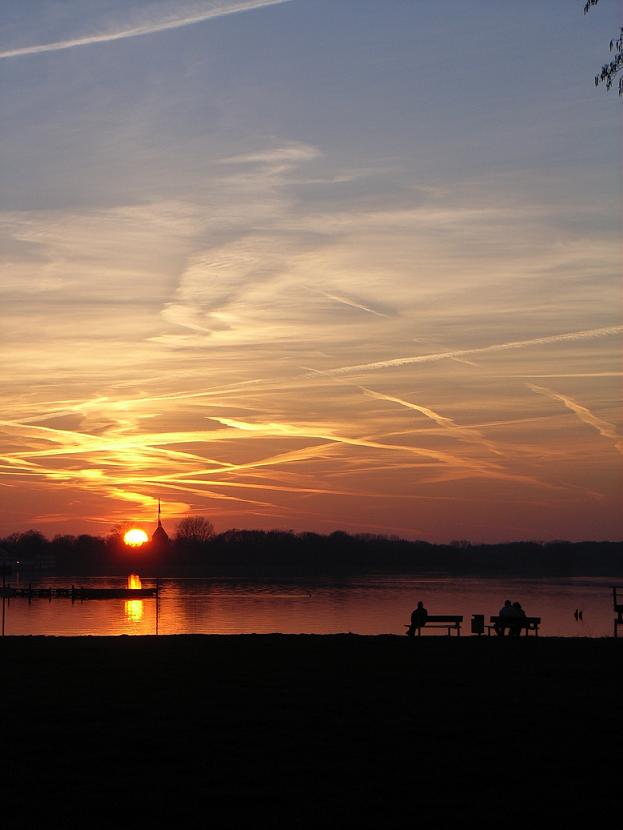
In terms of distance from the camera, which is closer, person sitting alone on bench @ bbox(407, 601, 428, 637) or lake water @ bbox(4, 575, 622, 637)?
person sitting alone on bench @ bbox(407, 601, 428, 637)

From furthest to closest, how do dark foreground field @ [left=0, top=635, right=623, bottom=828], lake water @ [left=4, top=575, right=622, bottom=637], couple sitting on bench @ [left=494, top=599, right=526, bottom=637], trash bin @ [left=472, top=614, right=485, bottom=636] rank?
lake water @ [left=4, top=575, right=622, bottom=637]
trash bin @ [left=472, top=614, right=485, bottom=636]
couple sitting on bench @ [left=494, top=599, right=526, bottom=637]
dark foreground field @ [left=0, top=635, right=623, bottom=828]

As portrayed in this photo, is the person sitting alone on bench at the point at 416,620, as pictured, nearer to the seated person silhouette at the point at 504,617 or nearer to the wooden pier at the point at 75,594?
the seated person silhouette at the point at 504,617

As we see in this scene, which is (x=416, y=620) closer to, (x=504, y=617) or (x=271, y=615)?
(x=504, y=617)

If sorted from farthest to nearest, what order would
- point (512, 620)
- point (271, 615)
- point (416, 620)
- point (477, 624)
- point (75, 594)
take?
point (75, 594) → point (271, 615) → point (477, 624) → point (416, 620) → point (512, 620)

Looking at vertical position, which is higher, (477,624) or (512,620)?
(512,620)

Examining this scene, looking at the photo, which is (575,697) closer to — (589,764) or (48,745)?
(589,764)

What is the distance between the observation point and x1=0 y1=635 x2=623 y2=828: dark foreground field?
10.1 meters

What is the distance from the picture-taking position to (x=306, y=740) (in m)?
13.2

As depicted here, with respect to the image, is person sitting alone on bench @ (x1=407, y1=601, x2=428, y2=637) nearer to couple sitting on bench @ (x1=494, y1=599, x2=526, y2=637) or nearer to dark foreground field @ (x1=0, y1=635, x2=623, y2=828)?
couple sitting on bench @ (x1=494, y1=599, x2=526, y2=637)

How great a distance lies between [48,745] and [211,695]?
4.37m

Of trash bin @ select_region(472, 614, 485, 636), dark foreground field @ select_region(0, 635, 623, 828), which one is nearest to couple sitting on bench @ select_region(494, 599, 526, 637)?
trash bin @ select_region(472, 614, 485, 636)

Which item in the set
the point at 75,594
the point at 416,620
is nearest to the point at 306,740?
the point at 416,620

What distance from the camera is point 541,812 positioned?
9969mm

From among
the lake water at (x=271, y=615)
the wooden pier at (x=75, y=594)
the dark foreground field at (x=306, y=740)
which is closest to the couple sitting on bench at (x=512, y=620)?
the dark foreground field at (x=306, y=740)
